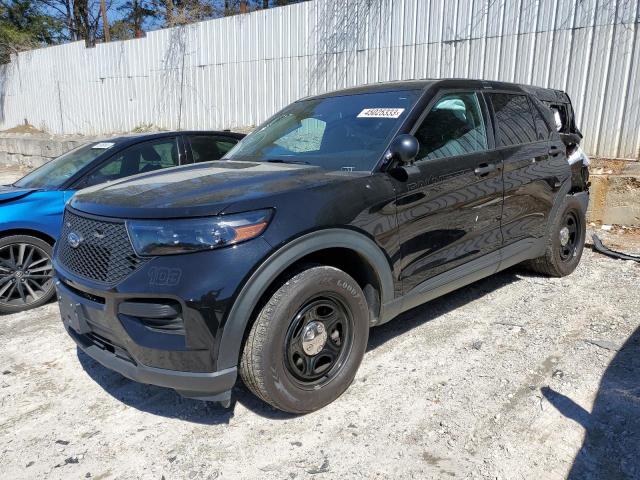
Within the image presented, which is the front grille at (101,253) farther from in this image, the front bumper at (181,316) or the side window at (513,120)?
the side window at (513,120)

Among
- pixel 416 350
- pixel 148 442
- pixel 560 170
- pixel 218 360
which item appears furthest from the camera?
pixel 560 170

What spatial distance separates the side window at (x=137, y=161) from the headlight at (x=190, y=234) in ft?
9.09

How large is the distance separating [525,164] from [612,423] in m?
2.18

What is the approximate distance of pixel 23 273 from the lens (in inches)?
179

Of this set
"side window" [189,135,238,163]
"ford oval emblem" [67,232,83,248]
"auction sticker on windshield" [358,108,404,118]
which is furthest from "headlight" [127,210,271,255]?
"side window" [189,135,238,163]

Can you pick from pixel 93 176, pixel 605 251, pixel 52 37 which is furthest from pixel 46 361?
pixel 52 37

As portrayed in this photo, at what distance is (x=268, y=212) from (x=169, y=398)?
1409mm

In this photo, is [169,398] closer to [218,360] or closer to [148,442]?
[148,442]

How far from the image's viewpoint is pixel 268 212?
2557 mm

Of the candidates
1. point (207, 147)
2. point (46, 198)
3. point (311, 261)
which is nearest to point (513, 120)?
point (311, 261)

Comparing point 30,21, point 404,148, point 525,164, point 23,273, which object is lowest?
point 23,273

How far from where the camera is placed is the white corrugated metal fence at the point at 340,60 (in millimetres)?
6891

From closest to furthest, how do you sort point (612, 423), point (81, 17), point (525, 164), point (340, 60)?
1. point (612, 423)
2. point (525, 164)
3. point (340, 60)
4. point (81, 17)

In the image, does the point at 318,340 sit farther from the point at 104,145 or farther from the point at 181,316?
the point at 104,145
